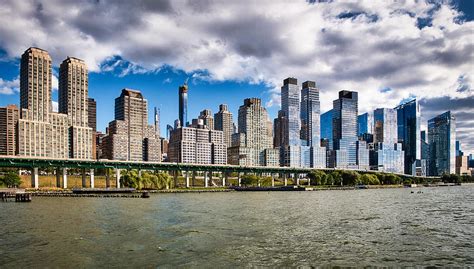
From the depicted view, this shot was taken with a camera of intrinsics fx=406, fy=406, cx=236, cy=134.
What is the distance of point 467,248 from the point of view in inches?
1934

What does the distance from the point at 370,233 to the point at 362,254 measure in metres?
15.5

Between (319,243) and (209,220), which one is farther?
(209,220)

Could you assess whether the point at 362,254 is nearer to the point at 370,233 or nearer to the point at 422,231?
the point at 370,233

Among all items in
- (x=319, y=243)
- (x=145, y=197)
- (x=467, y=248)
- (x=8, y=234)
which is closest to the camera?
(x=467, y=248)

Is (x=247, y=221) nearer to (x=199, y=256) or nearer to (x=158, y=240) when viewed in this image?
(x=158, y=240)

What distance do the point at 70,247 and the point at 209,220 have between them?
29.9 metres

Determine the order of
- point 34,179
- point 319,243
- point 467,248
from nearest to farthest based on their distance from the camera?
point 467,248, point 319,243, point 34,179

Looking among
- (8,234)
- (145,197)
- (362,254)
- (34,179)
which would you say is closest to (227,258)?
(362,254)

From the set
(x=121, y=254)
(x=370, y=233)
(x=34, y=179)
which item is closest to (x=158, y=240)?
(x=121, y=254)

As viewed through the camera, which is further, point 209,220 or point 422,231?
point 209,220

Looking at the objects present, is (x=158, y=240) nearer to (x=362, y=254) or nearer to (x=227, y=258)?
(x=227, y=258)

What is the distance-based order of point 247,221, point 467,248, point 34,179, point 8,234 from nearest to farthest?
point 467,248, point 8,234, point 247,221, point 34,179

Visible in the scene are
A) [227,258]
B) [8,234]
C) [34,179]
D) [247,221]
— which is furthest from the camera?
[34,179]

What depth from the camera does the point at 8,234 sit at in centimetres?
6031
